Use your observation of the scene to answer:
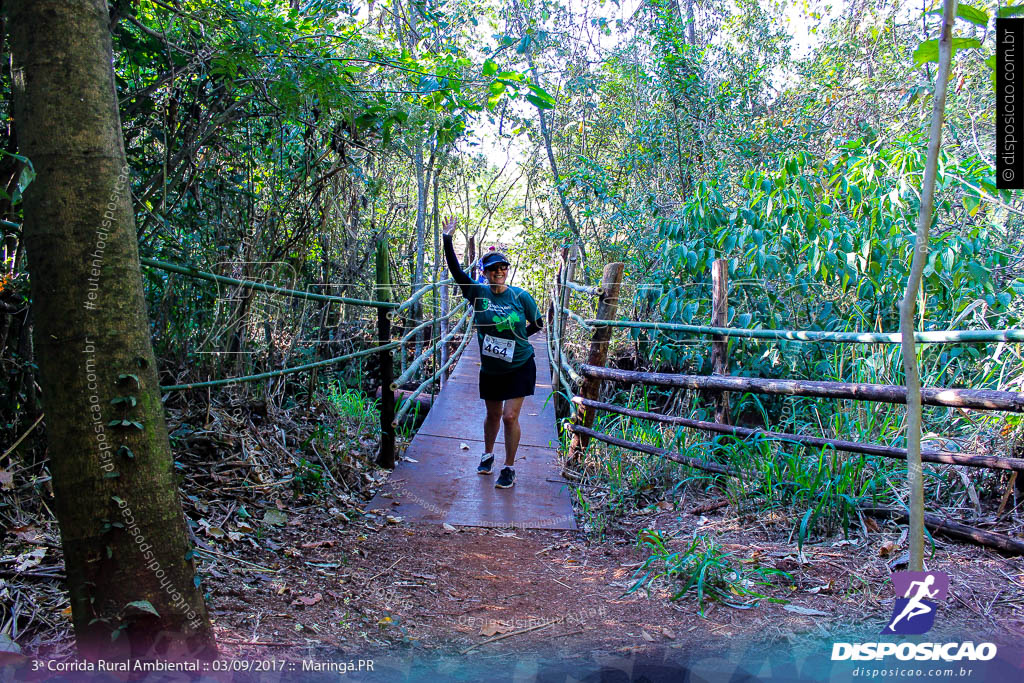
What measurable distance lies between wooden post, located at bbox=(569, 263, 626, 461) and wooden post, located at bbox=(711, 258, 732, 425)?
0.70 metres

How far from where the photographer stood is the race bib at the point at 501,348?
4238 millimetres

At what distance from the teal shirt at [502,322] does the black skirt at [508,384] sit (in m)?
0.03

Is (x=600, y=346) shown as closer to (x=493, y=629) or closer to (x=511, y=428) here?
(x=511, y=428)

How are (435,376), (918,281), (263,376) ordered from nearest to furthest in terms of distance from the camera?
(918,281)
(263,376)
(435,376)

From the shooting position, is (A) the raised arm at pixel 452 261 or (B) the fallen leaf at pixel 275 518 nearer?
(B) the fallen leaf at pixel 275 518

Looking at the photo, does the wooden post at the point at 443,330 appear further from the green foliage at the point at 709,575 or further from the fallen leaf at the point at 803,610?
the fallen leaf at the point at 803,610

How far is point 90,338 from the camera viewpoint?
61.9 inches

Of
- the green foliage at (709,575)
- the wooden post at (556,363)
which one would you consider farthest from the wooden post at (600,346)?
the green foliage at (709,575)

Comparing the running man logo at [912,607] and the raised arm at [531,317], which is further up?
the raised arm at [531,317]

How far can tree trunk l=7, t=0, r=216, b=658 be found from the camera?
1554 millimetres

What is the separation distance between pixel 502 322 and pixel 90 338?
9.20 feet

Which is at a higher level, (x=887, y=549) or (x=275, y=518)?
(x=887, y=549)

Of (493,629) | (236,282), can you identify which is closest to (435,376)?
(236,282)

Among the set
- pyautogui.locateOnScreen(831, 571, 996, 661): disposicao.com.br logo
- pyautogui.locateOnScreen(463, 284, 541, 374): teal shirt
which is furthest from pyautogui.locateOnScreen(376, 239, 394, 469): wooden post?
pyautogui.locateOnScreen(831, 571, 996, 661): disposicao.com.br logo
